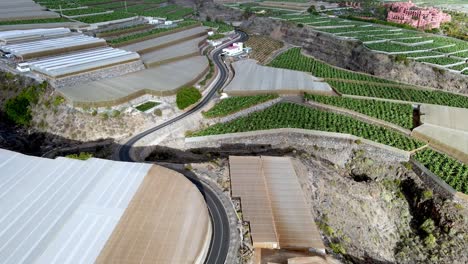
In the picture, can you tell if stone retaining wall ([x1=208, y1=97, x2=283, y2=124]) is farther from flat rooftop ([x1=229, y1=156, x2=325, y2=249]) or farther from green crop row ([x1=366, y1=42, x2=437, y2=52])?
green crop row ([x1=366, y1=42, x2=437, y2=52])

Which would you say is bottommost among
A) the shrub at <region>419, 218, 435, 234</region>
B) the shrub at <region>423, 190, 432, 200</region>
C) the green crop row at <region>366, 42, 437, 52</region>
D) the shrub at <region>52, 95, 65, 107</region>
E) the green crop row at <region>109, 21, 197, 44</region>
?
the shrub at <region>419, 218, 435, 234</region>

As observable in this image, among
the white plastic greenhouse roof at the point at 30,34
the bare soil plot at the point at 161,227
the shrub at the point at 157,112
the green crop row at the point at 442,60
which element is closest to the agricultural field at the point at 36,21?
the white plastic greenhouse roof at the point at 30,34

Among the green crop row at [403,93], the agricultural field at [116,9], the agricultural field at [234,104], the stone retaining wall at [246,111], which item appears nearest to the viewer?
the stone retaining wall at [246,111]

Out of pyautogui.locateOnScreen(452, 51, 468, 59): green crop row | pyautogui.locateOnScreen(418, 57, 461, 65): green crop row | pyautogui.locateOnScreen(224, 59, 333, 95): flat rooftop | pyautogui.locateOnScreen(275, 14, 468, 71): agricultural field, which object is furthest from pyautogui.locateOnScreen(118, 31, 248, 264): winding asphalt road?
pyautogui.locateOnScreen(452, 51, 468, 59): green crop row

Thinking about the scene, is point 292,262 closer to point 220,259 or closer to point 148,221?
point 220,259

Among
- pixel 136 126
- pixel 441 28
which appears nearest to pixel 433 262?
pixel 136 126

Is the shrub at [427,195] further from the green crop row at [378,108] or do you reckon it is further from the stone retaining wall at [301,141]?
the green crop row at [378,108]
